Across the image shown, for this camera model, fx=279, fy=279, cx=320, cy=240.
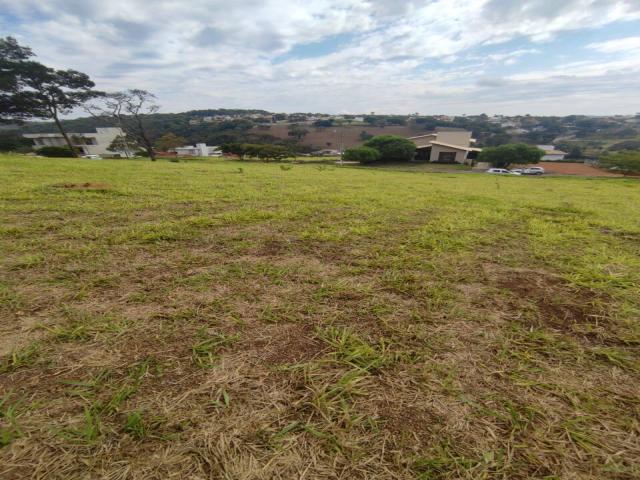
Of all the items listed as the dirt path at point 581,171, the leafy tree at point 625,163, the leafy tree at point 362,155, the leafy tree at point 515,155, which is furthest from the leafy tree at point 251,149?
the leafy tree at point 625,163

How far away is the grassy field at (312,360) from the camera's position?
92cm

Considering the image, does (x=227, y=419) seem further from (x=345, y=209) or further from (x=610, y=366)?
(x=345, y=209)

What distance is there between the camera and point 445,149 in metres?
48.6

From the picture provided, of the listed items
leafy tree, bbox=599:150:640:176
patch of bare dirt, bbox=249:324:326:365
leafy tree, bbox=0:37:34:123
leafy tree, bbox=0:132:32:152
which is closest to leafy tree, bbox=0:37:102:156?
leafy tree, bbox=0:37:34:123

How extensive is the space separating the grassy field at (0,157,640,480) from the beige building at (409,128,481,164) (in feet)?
169

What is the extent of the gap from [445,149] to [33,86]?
173 ft

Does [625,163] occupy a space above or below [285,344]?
below

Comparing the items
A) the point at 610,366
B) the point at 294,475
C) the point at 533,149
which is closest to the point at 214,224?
the point at 294,475

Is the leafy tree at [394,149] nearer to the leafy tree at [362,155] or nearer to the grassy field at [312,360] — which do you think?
the leafy tree at [362,155]

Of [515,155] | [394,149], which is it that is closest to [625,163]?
[515,155]

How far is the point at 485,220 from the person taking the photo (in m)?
4.19

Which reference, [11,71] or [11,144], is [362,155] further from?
[11,144]

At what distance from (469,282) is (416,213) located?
104 inches

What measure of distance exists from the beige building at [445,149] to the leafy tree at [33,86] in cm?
4646
